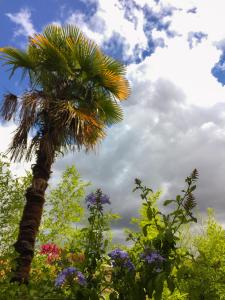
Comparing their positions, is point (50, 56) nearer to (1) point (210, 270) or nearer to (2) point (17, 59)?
(2) point (17, 59)

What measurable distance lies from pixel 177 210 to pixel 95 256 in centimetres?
129

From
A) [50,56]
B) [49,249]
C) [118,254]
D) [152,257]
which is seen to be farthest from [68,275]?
[49,249]

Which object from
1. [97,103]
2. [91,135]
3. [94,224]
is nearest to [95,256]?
[94,224]

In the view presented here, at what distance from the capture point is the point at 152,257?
4.98 meters

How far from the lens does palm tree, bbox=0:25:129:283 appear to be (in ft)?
39.1

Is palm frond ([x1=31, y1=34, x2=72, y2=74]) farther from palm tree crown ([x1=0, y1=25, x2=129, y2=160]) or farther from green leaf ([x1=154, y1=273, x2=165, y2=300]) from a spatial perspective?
green leaf ([x1=154, y1=273, x2=165, y2=300])

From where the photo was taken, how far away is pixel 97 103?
44.1ft

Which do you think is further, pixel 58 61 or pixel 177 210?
pixel 58 61

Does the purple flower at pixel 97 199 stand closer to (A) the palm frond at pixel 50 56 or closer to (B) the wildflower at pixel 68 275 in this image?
(B) the wildflower at pixel 68 275

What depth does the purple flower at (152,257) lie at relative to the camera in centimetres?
497

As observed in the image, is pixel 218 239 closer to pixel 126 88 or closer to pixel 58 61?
pixel 126 88

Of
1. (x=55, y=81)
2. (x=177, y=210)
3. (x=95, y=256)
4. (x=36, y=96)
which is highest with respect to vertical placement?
(x=55, y=81)

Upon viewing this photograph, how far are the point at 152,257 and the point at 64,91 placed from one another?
28.6 ft

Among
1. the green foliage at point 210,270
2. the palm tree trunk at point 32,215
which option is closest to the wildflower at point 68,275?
the palm tree trunk at point 32,215
